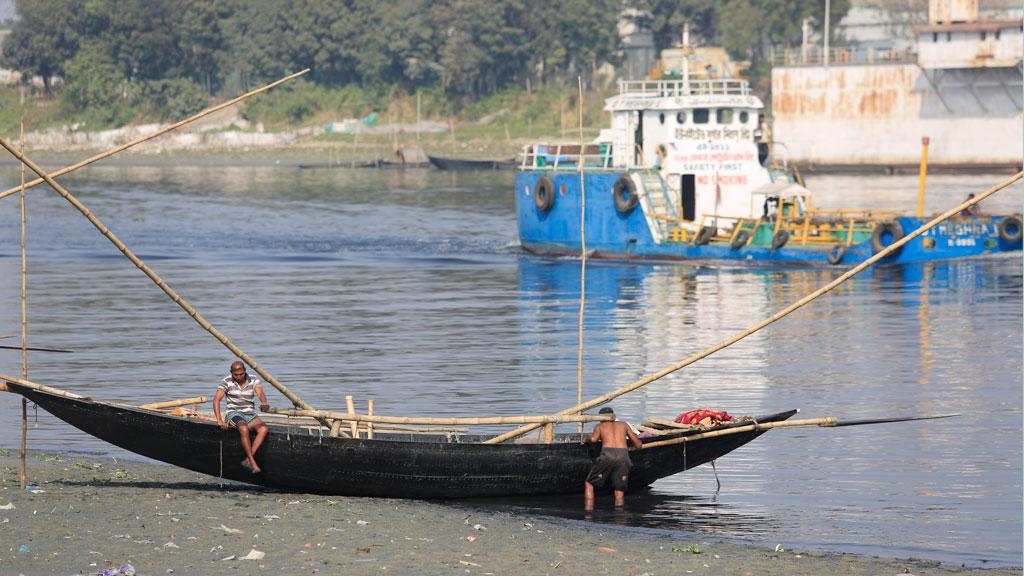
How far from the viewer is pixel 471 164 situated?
9775 cm

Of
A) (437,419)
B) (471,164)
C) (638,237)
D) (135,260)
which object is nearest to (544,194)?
(638,237)

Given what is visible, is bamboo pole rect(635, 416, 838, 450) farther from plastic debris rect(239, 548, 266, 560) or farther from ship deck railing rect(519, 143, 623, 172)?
ship deck railing rect(519, 143, 623, 172)

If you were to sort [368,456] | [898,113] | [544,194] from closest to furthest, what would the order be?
[368,456] → [544,194] → [898,113]

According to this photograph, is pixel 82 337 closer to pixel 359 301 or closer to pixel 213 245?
pixel 359 301

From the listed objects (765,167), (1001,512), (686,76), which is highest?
(686,76)

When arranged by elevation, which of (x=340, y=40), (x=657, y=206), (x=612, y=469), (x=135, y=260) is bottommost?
(x=612, y=469)

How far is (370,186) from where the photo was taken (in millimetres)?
85500

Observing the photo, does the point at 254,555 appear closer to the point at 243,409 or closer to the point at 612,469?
the point at 243,409

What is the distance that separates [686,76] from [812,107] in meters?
43.4

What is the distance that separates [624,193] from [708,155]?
2654 mm

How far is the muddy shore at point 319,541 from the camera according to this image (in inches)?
526

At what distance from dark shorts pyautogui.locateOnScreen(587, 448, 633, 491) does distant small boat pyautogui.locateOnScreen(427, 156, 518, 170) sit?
8101 cm

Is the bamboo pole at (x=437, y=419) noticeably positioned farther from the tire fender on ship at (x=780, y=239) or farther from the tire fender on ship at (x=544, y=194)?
the tire fender on ship at (x=544, y=194)

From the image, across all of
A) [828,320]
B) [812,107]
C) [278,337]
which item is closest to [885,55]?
[812,107]
